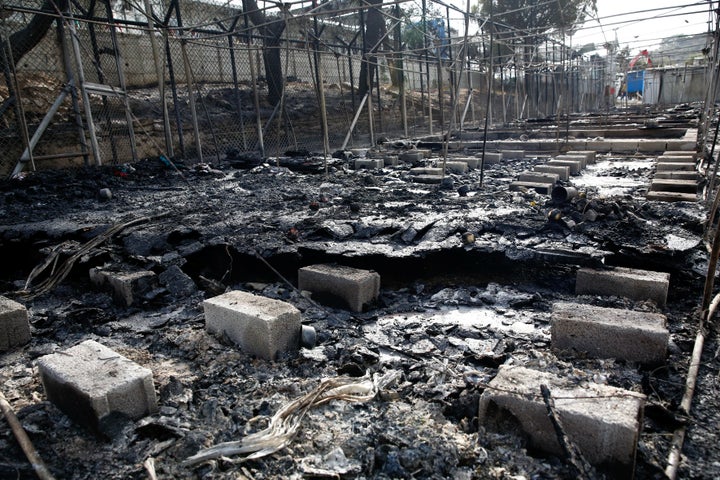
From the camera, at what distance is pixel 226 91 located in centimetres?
1661

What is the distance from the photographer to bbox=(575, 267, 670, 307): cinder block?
388 cm

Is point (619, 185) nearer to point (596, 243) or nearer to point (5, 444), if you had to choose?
point (596, 243)

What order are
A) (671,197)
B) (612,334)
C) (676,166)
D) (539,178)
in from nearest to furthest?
(612,334), (671,197), (539,178), (676,166)

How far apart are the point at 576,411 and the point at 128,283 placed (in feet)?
12.5

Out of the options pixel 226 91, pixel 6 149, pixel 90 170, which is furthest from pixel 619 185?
pixel 226 91

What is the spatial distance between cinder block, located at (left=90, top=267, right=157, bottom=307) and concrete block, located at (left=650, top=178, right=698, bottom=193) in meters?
7.13

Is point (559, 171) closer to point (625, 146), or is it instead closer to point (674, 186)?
point (674, 186)

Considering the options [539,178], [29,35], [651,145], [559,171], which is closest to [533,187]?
[539,178]

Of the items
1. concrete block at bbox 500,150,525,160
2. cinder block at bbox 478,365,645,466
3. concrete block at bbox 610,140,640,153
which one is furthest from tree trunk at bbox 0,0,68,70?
concrete block at bbox 610,140,640,153

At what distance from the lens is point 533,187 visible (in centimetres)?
798

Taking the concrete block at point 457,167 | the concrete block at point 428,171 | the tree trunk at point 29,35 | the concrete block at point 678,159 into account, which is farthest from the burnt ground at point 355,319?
the tree trunk at point 29,35

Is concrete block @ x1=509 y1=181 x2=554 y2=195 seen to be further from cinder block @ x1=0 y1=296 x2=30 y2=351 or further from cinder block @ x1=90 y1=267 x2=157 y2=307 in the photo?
cinder block @ x1=0 y1=296 x2=30 y2=351

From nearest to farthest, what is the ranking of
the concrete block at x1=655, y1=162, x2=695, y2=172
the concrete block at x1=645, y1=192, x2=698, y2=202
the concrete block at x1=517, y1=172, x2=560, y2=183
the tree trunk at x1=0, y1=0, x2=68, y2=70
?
the concrete block at x1=645, y1=192, x2=698, y2=202
the concrete block at x1=517, y1=172, x2=560, y2=183
the concrete block at x1=655, y1=162, x2=695, y2=172
the tree trunk at x1=0, y1=0, x2=68, y2=70

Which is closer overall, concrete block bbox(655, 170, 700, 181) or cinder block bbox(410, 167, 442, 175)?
concrete block bbox(655, 170, 700, 181)
